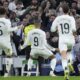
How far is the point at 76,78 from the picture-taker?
15.3 meters

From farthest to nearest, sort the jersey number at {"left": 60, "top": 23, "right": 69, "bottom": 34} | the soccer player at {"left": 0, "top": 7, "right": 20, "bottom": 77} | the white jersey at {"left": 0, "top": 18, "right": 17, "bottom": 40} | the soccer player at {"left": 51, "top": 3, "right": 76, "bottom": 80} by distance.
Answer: the soccer player at {"left": 0, "top": 7, "right": 20, "bottom": 77}
the white jersey at {"left": 0, "top": 18, "right": 17, "bottom": 40}
the jersey number at {"left": 60, "top": 23, "right": 69, "bottom": 34}
the soccer player at {"left": 51, "top": 3, "right": 76, "bottom": 80}

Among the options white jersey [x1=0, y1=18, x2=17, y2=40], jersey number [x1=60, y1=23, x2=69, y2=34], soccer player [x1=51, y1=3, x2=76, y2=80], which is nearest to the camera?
soccer player [x1=51, y1=3, x2=76, y2=80]

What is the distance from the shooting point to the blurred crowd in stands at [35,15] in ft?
58.4

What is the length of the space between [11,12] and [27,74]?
3.48m

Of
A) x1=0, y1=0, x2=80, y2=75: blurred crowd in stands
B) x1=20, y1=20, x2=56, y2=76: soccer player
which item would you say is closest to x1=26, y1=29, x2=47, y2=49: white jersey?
x1=20, y1=20, x2=56, y2=76: soccer player

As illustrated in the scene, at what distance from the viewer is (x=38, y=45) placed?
1672 centimetres

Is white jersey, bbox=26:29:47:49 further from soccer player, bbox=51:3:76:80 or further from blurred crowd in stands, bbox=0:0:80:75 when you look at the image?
soccer player, bbox=51:3:76:80

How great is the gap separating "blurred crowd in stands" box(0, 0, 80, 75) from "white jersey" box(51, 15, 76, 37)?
1.79m

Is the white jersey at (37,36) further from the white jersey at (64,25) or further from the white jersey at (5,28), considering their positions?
the white jersey at (64,25)

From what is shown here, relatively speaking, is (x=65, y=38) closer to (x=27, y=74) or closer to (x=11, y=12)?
(x=27, y=74)

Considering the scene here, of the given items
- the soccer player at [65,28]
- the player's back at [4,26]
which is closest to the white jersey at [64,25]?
the soccer player at [65,28]

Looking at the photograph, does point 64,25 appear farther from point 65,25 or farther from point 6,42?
point 6,42

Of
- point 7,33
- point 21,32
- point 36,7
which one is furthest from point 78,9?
point 7,33

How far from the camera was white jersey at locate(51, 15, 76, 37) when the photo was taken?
15047mm
